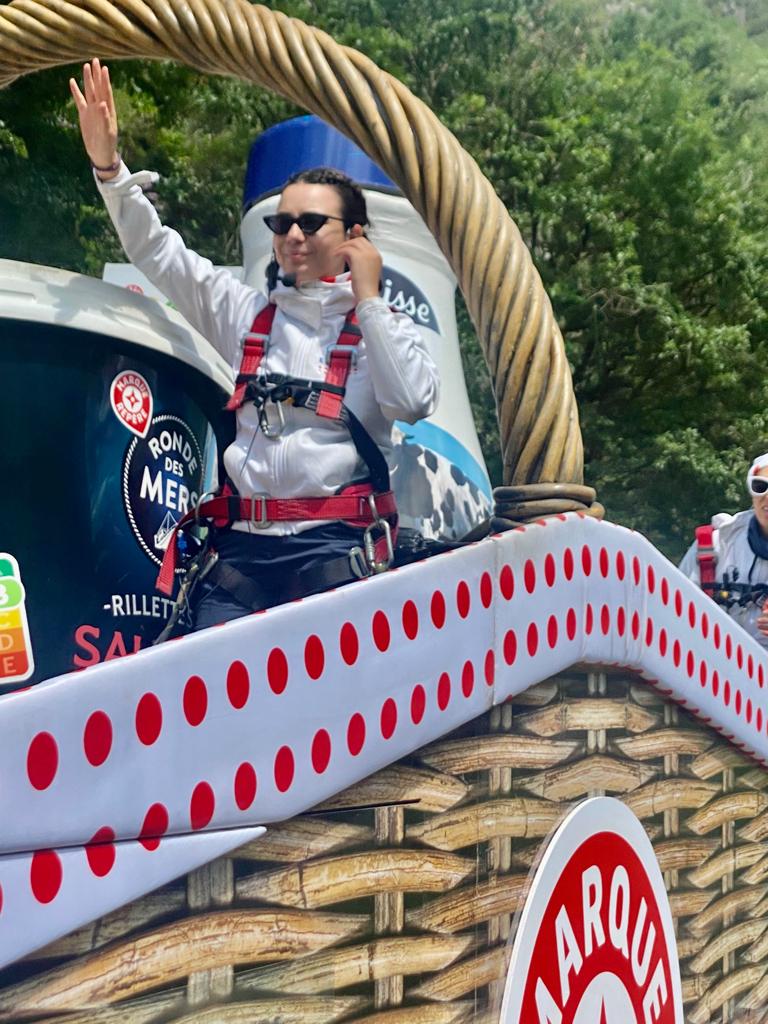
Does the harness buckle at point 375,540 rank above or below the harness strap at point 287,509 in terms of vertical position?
below

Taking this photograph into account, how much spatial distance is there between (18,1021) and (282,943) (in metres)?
0.36

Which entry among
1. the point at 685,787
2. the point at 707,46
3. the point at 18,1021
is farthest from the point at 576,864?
the point at 707,46

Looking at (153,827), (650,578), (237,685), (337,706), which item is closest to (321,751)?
(337,706)

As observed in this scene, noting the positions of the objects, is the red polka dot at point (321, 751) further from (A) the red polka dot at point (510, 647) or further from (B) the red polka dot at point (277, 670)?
(A) the red polka dot at point (510, 647)

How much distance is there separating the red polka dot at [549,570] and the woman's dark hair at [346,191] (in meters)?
0.53

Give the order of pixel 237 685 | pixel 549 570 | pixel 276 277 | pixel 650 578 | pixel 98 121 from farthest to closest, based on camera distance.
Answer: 1. pixel 650 578
2. pixel 549 570
3. pixel 276 277
4. pixel 98 121
5. pixel 237 685

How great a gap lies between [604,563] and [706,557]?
25 cm

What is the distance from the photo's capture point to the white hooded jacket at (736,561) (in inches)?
84.5

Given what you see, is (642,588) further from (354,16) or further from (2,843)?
(2,843)

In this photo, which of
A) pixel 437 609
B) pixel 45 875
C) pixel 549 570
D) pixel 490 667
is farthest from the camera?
pixel 549 570

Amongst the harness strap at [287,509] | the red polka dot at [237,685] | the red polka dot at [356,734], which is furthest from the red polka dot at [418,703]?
the red polka dot at [237,685]

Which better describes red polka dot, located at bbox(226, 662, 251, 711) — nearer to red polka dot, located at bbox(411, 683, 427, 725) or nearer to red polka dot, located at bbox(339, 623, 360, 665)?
red polka dot, located at bbox(339, 623, 360, 665)

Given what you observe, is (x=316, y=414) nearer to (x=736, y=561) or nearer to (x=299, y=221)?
(x=299, y=221)

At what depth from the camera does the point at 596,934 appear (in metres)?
2.04
